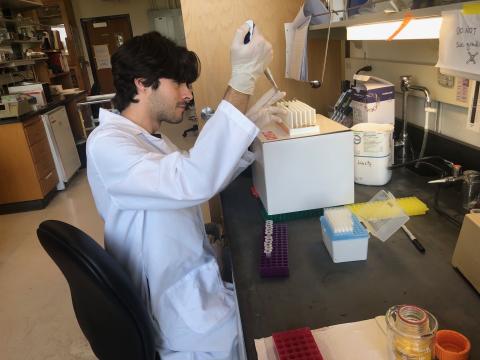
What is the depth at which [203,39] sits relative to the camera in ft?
5.01

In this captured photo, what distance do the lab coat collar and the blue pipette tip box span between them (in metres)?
0.56

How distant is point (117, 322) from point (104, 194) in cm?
34

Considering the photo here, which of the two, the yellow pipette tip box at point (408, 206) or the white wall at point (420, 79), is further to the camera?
the white wall at point (420, 79)

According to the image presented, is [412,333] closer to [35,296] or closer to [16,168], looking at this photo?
[35,296]

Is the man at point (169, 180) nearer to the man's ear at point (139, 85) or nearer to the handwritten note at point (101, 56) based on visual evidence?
the man's ear at point (139, 85)

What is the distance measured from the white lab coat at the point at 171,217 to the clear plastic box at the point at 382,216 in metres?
0.40

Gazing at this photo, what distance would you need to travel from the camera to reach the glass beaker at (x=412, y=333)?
54 cm

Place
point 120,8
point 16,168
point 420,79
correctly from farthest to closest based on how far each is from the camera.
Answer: point 120,8
point 16,168
point 420,79

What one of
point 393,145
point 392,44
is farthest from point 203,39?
point 393,145

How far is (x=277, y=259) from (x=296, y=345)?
0.88ft

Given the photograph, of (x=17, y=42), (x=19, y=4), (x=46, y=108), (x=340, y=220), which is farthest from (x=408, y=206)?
(x=19, y=4)

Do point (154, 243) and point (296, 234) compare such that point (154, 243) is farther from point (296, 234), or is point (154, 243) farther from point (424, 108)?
point (424, 108)

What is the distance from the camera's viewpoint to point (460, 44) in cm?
78

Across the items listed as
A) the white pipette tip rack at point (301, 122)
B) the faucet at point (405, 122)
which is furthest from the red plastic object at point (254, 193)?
the faucet at point (405, 122)
